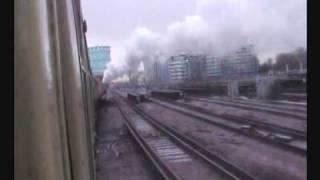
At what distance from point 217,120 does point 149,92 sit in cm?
383

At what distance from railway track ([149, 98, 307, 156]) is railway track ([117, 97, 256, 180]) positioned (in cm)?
51

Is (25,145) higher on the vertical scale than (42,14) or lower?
lower

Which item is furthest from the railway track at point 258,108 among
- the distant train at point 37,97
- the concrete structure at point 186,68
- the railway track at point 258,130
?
the distant train at point 37,97

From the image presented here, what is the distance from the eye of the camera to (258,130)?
870 centimetres

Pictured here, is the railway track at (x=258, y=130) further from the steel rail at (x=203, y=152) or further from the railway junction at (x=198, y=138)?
the steel rail at (x=203, y=152)

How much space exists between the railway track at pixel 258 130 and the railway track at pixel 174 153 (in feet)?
1.68

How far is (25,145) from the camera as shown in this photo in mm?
1010

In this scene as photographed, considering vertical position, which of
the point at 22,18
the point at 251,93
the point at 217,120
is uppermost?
the point at 22,18

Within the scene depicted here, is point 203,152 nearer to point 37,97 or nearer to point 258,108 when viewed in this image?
point 258,108

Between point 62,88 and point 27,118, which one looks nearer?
point 27,118

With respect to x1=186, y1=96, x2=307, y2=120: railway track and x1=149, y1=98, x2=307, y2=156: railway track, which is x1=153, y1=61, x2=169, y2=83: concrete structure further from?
x1=149, y1=98, x2=307, y2=156: railway track

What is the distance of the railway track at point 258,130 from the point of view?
7395 mm

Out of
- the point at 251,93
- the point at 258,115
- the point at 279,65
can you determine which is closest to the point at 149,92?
the point at 279,65
